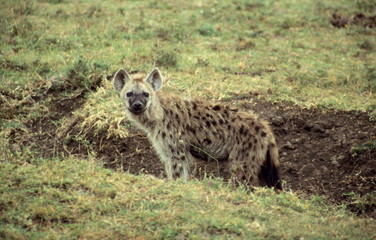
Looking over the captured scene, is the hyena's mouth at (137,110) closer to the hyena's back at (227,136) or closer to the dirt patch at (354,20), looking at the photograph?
the hyena's back at (227,136)

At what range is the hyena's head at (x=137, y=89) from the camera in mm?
4777

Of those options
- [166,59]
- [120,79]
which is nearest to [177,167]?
[120,79]

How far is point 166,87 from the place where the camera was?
21.0ft

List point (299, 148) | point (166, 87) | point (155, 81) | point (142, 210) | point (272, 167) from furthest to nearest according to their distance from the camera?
point (166, 87)
point (299, 148)
point (155, 81)
point (272, 167)
point (142, 210)

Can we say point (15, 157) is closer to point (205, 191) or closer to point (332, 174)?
point (205, 191)

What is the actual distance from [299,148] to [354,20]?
5731 mm

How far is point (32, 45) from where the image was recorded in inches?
309

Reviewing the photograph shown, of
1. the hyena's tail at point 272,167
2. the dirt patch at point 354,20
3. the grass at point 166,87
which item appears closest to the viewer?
the grass at point 166,87

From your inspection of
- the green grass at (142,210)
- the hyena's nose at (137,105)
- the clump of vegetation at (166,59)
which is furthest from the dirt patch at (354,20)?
the green grass at (142,210)

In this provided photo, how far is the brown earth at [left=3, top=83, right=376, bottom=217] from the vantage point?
5.05 m

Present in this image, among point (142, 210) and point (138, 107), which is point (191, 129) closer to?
point (138, 107)

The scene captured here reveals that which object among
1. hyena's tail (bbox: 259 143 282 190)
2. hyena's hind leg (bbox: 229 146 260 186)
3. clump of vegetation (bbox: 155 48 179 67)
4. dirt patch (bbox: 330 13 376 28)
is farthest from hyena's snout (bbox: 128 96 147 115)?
dirt patch (bbox: 330 13 376 28)

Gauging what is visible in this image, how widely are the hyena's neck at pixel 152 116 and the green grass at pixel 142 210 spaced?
2.91ft

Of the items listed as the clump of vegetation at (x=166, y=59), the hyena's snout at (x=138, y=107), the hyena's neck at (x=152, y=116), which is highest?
the clump of vegetation at (x=166, y=59)
